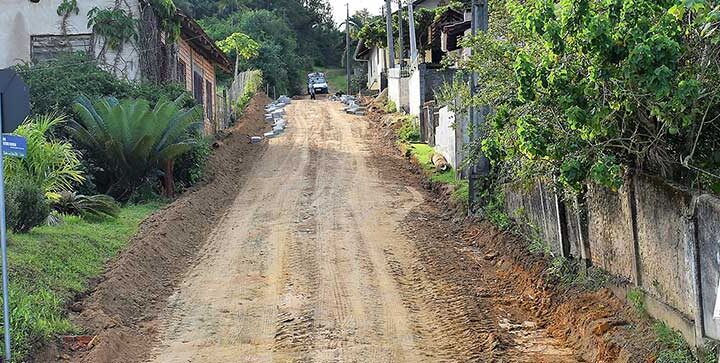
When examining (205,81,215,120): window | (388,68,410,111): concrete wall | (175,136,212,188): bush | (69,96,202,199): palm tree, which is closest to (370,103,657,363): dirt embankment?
(69,96,202,199): palm tree

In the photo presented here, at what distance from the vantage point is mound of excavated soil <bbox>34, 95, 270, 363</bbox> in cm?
966

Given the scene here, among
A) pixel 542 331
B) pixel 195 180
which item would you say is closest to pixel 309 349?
pixel 542 331

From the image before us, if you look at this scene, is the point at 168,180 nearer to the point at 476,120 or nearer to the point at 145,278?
the point at 476,120

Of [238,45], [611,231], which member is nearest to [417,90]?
[611,231]

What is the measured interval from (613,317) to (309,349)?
130 inches

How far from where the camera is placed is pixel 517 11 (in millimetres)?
9633

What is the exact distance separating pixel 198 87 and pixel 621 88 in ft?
85.8

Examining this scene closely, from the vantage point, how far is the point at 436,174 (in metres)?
22.7

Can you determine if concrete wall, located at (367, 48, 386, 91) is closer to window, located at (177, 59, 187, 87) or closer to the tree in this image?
the tree

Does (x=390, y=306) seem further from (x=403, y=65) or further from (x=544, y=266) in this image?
(x=403, y=65)

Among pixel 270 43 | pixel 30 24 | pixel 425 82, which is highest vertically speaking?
pixel 270 43

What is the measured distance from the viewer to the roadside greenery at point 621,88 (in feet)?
24.5

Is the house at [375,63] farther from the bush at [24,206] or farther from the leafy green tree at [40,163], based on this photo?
the bush at [24,206]

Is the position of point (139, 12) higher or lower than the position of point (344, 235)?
higher
